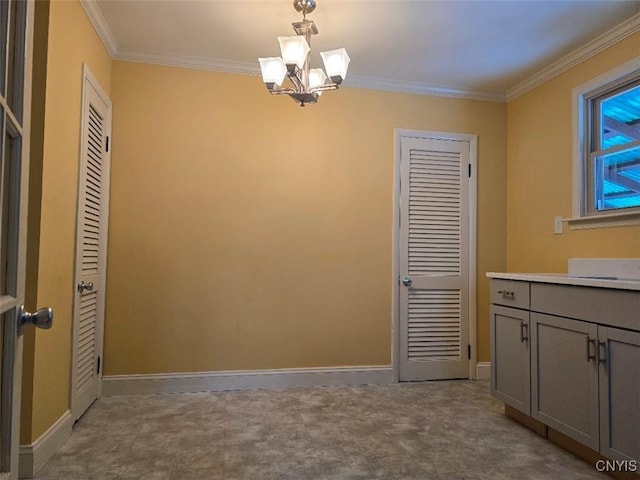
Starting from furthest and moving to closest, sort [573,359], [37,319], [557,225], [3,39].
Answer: [557,225], [573,359], [37,319], [3,39]

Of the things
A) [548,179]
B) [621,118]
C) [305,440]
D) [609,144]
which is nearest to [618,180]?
[609,144]

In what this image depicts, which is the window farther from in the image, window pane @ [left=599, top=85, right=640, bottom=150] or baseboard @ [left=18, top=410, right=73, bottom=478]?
baseboard @ [left=18, top=410, right=73, bottom=478]

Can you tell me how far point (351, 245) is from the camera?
345cm

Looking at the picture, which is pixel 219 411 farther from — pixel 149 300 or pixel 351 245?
pixel 351 245

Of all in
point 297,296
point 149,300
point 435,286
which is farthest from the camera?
point 435,286

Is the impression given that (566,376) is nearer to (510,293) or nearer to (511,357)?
(511,357)

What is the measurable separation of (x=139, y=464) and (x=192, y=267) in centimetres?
140

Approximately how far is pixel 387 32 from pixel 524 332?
1.99 meters

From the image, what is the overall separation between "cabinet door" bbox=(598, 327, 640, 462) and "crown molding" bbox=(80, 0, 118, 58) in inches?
123

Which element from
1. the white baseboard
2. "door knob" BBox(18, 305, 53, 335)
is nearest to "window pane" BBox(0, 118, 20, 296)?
"door knob" BBox(18, 305, 53, 335)

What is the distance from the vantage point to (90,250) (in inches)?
108

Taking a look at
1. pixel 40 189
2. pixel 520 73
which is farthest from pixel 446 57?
pixel 40 189

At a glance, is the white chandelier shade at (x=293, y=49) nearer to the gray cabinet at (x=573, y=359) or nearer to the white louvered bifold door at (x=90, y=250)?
the white louvered bifold door at (x=90, y=250)

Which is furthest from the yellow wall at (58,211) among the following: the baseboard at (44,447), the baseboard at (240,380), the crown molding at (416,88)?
the crown molding at (416,88)
